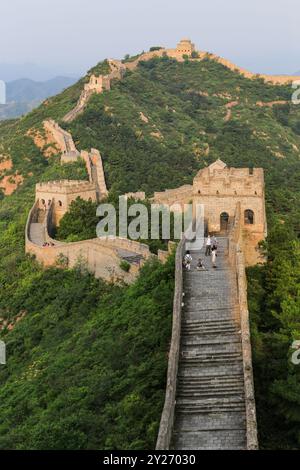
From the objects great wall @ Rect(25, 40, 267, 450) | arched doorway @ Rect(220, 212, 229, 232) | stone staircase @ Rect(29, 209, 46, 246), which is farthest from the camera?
stone staircase @ Rect(29, 209, 46, 246)

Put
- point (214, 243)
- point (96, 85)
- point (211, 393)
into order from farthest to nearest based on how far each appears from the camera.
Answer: point (96, 85)
point (214, 243)
point (211, 393)

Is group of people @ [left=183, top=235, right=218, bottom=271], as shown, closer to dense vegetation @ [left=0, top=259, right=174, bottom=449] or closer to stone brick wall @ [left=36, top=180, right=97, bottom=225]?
dense vegetation @ [left=0, top=259, right=174, bottom=449]

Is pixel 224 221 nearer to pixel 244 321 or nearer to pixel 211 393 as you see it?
pixel 244 321

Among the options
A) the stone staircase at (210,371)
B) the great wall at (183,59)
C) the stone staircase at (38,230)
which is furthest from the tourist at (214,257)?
the great wall at (183,59)

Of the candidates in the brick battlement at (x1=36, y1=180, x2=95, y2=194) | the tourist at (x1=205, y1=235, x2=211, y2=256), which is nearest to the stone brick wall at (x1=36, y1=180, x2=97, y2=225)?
the brick battlement at (x1=36, y1=180, x2=95, y2=194)

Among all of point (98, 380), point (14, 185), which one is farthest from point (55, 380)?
point (14, 185)

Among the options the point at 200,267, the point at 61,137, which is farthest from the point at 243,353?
the point at 61,137
